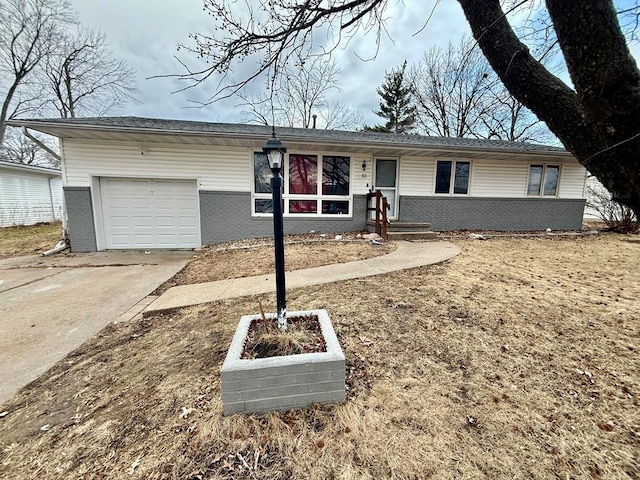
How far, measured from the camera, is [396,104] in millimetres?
22453

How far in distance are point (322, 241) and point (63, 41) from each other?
2254 cm

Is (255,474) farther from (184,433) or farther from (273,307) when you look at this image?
(273,307)

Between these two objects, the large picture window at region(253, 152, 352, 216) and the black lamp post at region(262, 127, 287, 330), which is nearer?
the black lamp post at region(262, 127, 287, 330)

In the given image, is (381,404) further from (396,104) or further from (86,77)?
(86,77)

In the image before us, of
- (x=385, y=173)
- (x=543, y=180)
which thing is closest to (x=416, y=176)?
(x=385, y=173)

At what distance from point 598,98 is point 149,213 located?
9.12m

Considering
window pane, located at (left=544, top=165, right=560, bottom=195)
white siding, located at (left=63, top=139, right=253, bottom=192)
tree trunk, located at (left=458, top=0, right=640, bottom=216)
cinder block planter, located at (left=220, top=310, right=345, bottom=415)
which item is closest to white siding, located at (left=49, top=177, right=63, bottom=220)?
white siding, located at (left=63, top=139, right=253, bottom=192)

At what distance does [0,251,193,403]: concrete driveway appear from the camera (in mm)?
2873

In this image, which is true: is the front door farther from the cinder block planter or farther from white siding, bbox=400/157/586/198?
the cinder block planter

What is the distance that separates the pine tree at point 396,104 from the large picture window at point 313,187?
1573 cm

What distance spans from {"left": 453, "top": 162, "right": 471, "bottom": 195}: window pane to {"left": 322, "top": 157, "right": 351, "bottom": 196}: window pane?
3889 mm

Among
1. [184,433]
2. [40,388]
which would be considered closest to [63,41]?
[40,388]

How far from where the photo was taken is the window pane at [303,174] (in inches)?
341

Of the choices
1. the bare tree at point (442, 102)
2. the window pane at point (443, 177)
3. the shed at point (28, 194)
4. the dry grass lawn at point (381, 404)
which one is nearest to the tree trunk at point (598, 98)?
the dry grass lawn at point (381, 404)
